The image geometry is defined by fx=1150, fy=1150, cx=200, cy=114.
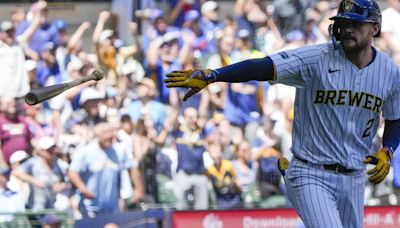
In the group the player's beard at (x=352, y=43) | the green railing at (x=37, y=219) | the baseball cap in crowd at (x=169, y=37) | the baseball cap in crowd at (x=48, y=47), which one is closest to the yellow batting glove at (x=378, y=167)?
the player's beard at (x=352, y=43)

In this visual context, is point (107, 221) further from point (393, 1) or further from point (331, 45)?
point (393, 1)

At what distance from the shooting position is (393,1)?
1452 centimetres

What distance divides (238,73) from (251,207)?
4.69 metres

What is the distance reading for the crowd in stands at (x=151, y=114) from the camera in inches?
481

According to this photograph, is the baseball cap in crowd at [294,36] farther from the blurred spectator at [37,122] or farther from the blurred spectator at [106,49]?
the blurred spectator at [37,122]

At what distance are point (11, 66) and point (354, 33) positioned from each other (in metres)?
7.47

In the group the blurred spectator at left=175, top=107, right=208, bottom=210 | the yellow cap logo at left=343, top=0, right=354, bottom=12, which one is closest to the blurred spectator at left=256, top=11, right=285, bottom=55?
the blurred spectator at left=175, top=107, right=208, bottom=210

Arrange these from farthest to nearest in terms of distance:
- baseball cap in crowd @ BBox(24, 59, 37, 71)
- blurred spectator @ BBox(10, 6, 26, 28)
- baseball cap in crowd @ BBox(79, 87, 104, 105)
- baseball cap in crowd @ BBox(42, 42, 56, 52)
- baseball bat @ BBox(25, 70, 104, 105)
→ 1. blurred spectator @ BBox(10, 6, 26, 28)
2. baseball cap in crowd @ BBox(42, 42, 56, 52)
3. baseball cap in crowd @ BBox(24, 59, 37, 71)
4. baseball cap in crowd @ BBox(79, 87, 104, 105)
5. baseball bat @ BBox(25, 70, 104, 105)

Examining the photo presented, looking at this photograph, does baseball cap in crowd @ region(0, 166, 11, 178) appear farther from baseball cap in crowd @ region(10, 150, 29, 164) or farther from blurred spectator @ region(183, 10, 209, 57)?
blurred spectator @ region(183, 10, 209, 57)

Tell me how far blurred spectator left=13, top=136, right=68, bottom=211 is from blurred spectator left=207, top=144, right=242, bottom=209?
64.2 inches

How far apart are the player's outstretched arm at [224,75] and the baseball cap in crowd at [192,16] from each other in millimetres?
7719

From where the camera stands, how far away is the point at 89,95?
13.1 m

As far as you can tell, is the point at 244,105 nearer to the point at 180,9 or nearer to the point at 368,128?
Answer: the point at 180,9

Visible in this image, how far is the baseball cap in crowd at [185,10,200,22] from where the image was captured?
1452 centimetres
